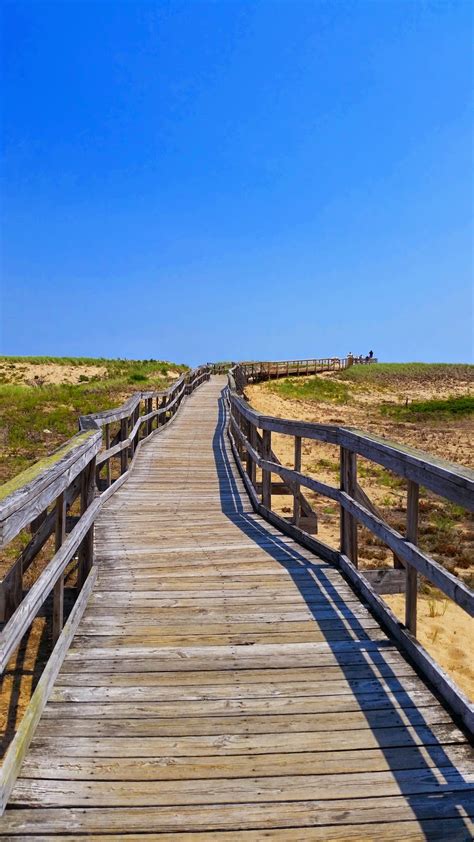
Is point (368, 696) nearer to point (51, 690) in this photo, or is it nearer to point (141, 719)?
point (141, 719)

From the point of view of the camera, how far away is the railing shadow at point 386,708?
8.11ft

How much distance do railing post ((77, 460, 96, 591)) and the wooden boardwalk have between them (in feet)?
0.57

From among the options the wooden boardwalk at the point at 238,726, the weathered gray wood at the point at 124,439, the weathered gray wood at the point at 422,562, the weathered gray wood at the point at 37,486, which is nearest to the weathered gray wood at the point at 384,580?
the wooden boardwalk at the point at 238,726

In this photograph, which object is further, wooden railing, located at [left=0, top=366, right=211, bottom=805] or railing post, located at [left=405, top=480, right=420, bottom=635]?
railing post, located at [left=405, top=480, right=420, bottom=635]

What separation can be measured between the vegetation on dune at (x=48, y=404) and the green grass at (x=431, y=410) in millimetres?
12052

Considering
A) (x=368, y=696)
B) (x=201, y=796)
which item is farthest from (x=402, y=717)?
(x=201, y=796)

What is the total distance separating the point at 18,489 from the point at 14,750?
3.60 feet

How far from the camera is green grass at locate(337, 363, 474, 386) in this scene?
4794 centimetres

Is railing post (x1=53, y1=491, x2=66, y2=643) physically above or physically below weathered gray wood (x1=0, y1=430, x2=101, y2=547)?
below

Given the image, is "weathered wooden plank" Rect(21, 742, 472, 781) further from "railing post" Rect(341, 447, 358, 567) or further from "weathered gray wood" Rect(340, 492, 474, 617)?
"railing post" Rect(341, 447, 358, 567)

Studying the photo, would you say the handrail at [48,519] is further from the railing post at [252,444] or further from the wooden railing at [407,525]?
the railing post at [252,444]

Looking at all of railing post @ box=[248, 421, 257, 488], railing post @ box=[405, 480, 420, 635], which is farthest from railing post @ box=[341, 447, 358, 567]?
railing post @ box=[248, 421, 257, 488]

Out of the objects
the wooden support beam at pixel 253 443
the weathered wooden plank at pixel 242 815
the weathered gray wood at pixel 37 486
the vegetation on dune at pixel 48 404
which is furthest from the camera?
the vegetation on dune at pixel 48 404

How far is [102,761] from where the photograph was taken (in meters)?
2.66
